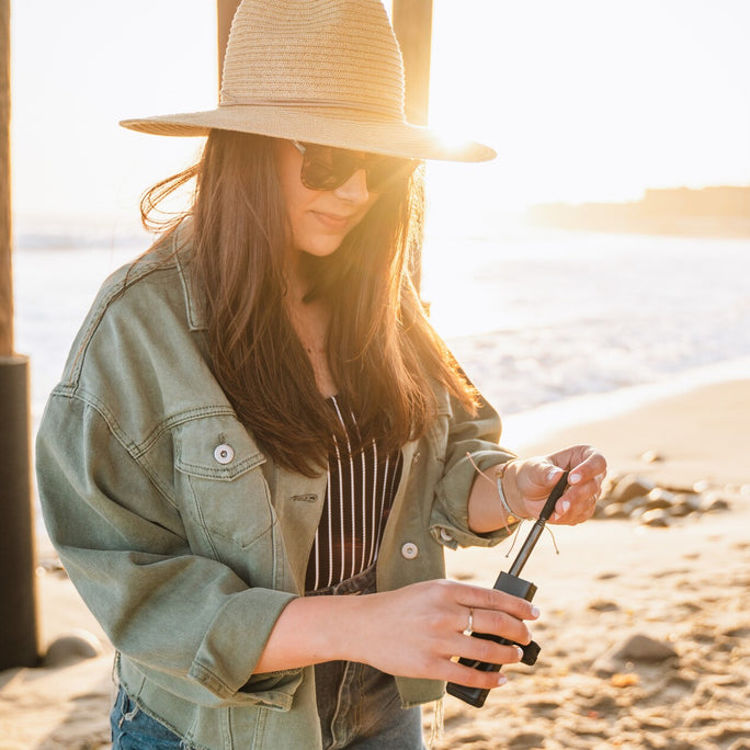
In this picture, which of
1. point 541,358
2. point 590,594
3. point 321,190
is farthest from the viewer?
point 541,358

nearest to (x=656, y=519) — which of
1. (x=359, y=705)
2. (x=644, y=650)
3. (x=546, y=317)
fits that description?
(x=644, y=650)

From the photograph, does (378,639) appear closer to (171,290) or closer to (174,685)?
(174,685)

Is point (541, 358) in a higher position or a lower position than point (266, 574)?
lower

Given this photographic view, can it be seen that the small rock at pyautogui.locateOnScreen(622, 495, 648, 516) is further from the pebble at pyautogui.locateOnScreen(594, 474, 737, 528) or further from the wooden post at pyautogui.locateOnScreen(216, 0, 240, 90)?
the wooden post at pyautogui.locateOnScreen(216, 0, 240, 90)

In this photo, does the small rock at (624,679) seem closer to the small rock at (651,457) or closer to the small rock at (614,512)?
the small rock at (614,512)

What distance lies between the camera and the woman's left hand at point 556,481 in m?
1.74

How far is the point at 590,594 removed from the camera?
4.67m

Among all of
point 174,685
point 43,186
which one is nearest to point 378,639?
point 174,685

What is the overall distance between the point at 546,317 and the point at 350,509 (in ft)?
54.9

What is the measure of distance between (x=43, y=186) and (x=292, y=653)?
37.4m

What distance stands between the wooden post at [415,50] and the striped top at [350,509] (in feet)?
3.31

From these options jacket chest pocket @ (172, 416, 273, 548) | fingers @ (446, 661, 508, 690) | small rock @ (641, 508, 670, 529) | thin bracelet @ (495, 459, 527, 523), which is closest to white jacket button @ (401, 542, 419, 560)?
thin bracelet @ (495, 459, 527, 523)

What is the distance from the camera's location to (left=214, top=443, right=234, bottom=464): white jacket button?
1.60 metres

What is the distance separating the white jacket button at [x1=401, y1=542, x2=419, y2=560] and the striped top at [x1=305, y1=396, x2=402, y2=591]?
0.07 meters
